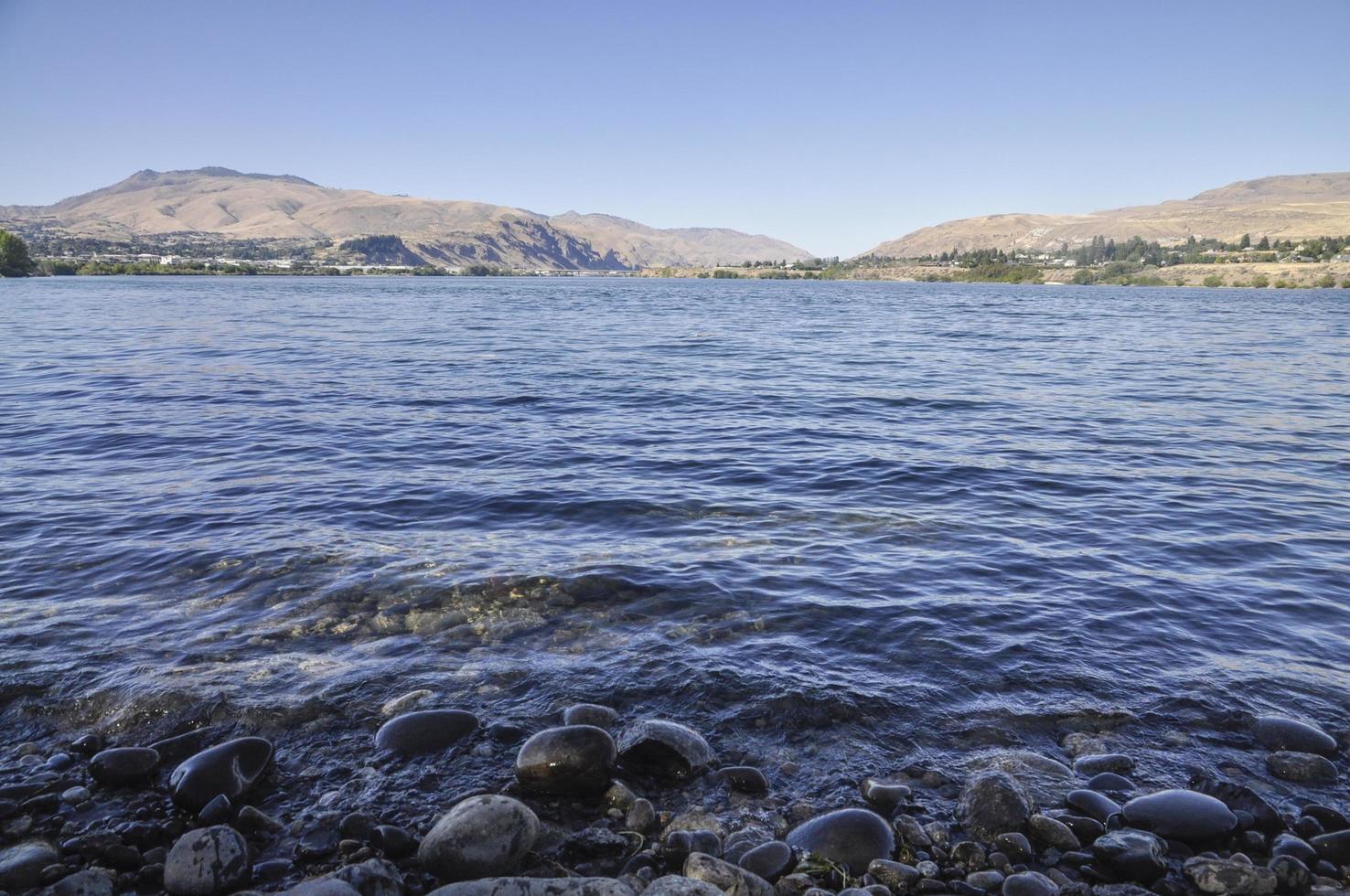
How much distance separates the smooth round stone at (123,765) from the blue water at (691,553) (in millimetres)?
771

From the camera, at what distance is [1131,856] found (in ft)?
17.1

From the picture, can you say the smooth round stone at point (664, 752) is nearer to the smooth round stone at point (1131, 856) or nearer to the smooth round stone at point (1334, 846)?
the smooth round stone at point (1131, 856)

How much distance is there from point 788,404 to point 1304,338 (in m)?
46.2

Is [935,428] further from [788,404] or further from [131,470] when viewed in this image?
[131,470]

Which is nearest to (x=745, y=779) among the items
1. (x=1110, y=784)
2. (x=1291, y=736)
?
(x=1110, y=784)

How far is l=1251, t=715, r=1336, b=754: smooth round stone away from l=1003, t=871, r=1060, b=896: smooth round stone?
3.30 meters

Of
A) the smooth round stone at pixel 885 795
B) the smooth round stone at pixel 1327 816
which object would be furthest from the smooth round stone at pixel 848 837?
the smooth round stone at pixel 1327 816

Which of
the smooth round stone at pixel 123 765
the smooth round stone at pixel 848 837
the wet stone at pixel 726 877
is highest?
the smooth round stone at pixel 123 765

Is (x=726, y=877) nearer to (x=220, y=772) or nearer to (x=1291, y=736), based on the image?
(x=220, y=772)

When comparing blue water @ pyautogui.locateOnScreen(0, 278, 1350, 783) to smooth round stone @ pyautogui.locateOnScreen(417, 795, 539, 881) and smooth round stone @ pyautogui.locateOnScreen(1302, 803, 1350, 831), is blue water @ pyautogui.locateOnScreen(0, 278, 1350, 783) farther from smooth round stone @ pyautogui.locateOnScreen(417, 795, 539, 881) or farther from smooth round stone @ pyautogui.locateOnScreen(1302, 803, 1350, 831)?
smooth round stone @ pyautogui.locateOnScreen(417, 795, 539, 881)

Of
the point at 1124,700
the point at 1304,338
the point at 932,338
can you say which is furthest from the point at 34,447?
the point at 1304,338

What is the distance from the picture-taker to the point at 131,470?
628 inches

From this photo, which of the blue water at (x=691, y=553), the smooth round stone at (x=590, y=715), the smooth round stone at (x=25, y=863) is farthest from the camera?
the blue water at (x=691, y=553)

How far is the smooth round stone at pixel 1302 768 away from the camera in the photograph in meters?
6.29
